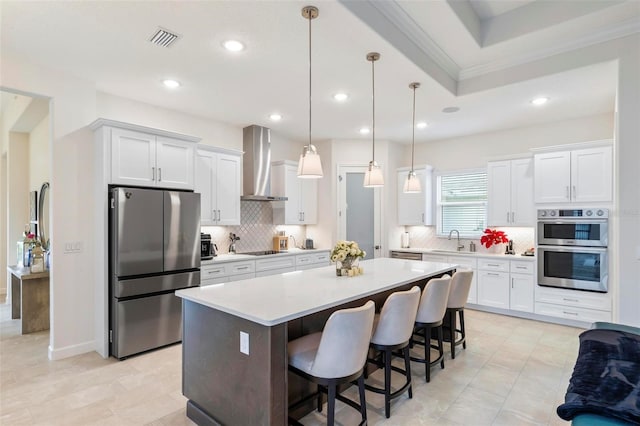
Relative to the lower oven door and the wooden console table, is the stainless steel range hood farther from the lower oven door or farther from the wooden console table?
the lower oven door

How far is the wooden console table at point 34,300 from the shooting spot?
13.6 feet

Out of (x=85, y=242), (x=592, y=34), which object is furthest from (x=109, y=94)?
(x=592, y=34)

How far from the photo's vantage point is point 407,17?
9.11 ft

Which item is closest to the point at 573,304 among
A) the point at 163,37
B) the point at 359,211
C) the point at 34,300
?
the point at 359,211

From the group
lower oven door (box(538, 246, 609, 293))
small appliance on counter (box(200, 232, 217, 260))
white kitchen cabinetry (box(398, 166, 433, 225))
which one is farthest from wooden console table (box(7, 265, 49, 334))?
lower oven door (box(538, 246, 609, 293))

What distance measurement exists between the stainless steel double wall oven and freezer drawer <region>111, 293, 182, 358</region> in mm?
4803

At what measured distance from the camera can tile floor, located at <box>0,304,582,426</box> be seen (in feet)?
7.91

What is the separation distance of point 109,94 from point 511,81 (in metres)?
4.53

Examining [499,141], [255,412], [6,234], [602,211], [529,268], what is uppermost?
[499,141]

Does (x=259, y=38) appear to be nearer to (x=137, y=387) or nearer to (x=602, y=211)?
(x=137, y=387)

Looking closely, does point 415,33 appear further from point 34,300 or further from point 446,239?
point 34,300

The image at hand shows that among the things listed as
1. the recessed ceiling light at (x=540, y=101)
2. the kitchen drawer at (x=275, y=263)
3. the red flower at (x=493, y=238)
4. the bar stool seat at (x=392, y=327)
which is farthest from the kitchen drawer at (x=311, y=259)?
the recessed ceiling light at (x=540, y=101)

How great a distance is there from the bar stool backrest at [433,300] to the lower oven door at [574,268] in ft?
8.51

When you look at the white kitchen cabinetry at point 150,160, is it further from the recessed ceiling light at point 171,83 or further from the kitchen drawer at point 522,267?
the kitchen drawer at point 522,267
